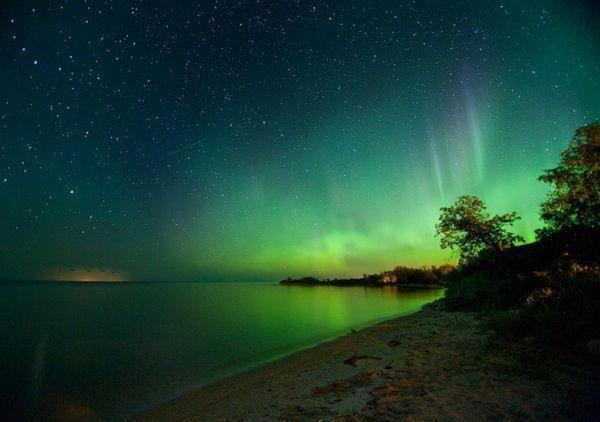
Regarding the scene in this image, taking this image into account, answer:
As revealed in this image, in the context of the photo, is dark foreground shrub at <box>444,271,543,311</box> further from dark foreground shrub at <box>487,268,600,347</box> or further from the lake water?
the lake water

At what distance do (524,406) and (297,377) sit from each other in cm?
615

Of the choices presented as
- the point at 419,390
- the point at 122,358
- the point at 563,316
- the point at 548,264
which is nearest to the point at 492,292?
the point at 548,264

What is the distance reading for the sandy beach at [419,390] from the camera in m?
5.04

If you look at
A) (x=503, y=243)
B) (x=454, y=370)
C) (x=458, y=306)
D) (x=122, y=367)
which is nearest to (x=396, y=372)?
(x=454, y=370)

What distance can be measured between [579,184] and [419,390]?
54.7 feet

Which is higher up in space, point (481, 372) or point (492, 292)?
point (492, 292)

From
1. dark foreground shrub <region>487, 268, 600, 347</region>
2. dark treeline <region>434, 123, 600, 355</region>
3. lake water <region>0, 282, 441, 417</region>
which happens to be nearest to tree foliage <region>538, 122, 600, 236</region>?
dark treeline <region>434, 123, 600, 355</region>

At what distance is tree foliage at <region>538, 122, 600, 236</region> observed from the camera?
582 inches

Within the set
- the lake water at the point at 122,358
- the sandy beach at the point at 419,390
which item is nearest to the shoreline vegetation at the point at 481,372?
the sandy beach at the point at 419,390

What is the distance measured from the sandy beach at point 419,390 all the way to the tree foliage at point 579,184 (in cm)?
1087

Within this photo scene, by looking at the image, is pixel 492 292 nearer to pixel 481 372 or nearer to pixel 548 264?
pixel 548 264

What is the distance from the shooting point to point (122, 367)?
1378 cm

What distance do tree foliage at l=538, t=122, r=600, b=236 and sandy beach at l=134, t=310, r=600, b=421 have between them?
10.9 meters

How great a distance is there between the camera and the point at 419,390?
6.07 m
